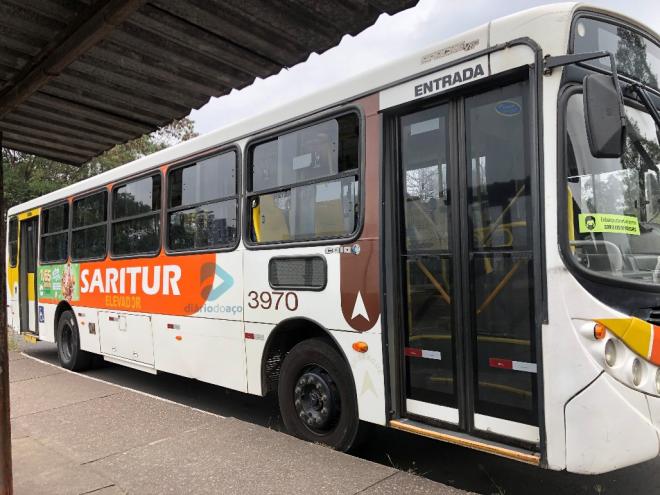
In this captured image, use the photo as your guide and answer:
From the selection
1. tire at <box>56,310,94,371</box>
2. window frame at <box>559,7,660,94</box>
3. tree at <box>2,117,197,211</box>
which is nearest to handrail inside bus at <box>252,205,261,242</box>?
window frame at <box>559,7,660,94</box>

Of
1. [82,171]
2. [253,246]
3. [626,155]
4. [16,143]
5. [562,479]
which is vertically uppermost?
[82,171]

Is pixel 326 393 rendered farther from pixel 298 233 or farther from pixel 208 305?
pixel 208 305

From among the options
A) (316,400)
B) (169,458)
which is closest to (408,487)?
(316,400)

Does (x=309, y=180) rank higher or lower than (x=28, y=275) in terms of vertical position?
higher

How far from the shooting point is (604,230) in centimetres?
323

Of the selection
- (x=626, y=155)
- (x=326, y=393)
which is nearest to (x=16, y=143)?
(x=326, y=393)

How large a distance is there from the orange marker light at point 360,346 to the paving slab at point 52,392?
3701 millimetres

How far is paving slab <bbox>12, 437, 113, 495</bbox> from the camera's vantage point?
3.65 meters

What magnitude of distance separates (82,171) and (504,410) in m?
20.8

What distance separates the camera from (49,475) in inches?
154

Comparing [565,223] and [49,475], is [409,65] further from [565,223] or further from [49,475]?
[49,475]

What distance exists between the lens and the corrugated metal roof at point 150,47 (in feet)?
8.13

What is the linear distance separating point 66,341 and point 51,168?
13853 mm

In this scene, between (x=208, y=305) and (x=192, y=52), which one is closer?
(x=192, y=52)
